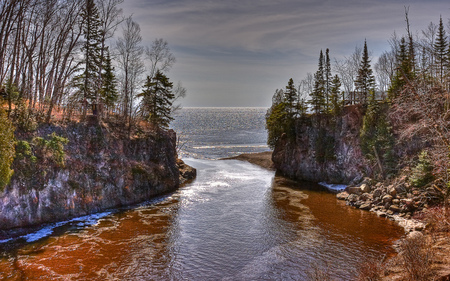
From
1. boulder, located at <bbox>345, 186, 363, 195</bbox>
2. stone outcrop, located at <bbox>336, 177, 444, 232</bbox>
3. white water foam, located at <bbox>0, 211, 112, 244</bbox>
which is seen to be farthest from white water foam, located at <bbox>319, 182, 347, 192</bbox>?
white water foam, located at <bbox>0, 211, 112, 244</bbox>

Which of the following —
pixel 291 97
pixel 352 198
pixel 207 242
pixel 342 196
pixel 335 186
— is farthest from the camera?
pixel 291 97

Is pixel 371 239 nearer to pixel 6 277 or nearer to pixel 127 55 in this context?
pixel 6 277

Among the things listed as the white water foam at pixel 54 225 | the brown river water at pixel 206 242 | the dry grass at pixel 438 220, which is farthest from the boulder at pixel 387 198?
the white water foam at pixel 54 225

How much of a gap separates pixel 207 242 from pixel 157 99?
2449 cm

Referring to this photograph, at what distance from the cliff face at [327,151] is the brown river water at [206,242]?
25.9 feet

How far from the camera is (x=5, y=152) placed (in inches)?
675

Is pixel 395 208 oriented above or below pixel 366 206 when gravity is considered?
above

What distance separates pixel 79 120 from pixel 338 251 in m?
23.8

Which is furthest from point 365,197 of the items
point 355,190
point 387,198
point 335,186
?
point 335,186

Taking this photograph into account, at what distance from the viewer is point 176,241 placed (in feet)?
61.5

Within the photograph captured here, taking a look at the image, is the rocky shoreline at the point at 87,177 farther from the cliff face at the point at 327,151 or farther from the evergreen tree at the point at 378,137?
the evergreen tree at the point at 378,137

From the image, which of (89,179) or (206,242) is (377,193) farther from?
(89,179)

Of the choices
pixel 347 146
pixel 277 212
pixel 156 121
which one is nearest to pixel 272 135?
pixel 347 146

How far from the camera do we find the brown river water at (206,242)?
14664mm
